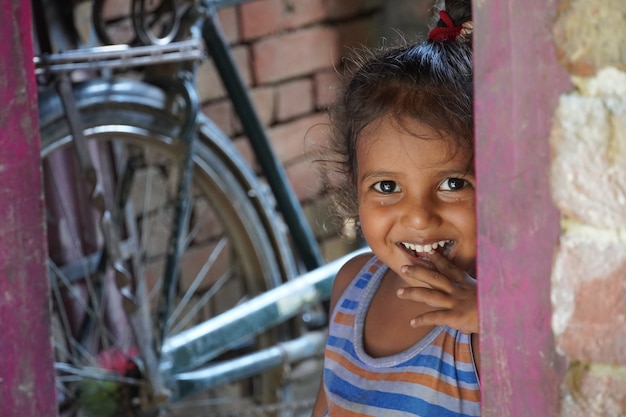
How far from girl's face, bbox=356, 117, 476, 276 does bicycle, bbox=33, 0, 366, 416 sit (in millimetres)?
1102

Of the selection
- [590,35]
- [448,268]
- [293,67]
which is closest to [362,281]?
[448,268]

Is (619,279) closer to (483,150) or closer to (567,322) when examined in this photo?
(567,322)

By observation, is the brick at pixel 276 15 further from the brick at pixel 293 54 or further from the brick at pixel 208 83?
the brick at pixel 208 83

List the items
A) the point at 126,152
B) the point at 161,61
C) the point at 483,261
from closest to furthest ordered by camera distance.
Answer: the point at 483,261
the point at 161,61
the point at 126,152

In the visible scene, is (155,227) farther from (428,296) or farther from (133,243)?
(428,296)

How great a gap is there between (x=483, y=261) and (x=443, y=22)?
61cm

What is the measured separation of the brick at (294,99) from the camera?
3852mm

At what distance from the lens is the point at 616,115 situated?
1.16 meters

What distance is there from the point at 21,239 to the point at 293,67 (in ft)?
6.75

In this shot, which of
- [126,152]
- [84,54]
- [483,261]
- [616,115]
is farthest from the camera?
[126,152]

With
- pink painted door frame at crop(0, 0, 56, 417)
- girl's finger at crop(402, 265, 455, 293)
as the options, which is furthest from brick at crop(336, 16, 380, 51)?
girl's finger at crop(402, 265, 455, 293)

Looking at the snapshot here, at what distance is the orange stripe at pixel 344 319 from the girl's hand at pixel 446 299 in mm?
349

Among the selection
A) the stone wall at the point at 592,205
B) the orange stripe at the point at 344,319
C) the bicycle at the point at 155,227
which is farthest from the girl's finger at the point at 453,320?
the bicycle at the point at 155,227

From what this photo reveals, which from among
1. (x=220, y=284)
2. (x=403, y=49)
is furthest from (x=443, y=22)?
(x=220, y=284)
